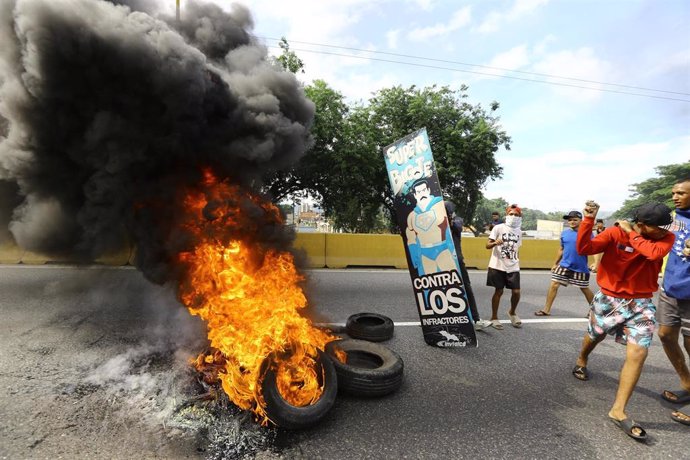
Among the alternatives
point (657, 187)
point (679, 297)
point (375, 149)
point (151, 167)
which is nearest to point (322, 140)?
point (375, 149)

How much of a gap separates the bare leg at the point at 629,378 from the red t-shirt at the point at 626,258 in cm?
48

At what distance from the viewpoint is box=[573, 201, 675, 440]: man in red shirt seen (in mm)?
2982

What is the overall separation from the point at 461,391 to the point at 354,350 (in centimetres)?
113

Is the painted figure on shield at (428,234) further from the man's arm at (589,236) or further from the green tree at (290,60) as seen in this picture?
Answer: the green tree at (290,60)

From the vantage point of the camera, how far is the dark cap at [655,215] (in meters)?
2.99

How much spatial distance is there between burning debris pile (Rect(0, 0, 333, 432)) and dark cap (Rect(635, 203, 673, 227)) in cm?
305

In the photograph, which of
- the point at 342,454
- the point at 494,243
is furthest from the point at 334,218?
the point at 342,454

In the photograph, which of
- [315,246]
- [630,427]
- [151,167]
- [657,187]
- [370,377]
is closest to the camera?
[630,427]

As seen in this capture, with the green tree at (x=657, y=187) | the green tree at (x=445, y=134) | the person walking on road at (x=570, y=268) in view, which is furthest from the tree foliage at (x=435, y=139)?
the green tree at (x=657, y=187)

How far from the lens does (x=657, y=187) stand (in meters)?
55.5

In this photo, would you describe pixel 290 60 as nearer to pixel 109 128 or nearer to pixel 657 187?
pixel 109 128

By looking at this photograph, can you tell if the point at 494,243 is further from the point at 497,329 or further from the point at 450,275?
the point at 450,275

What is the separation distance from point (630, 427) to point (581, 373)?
3.37 ft

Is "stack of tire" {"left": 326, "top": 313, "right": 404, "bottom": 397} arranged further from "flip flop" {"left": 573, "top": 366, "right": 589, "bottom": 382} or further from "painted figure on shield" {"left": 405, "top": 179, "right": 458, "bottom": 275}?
"flip flop" {"left": 573, "top": 366, "right": 589, "bottom": 382}
